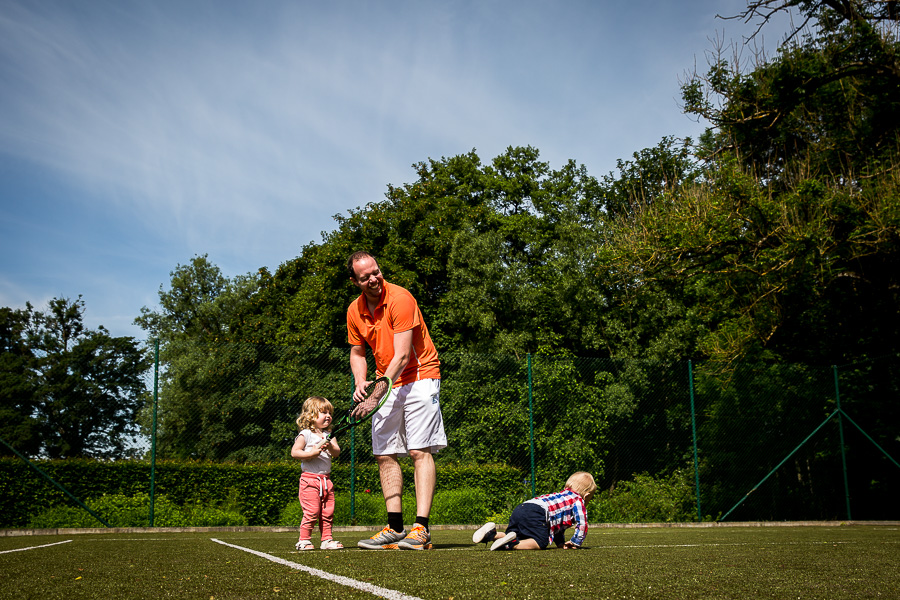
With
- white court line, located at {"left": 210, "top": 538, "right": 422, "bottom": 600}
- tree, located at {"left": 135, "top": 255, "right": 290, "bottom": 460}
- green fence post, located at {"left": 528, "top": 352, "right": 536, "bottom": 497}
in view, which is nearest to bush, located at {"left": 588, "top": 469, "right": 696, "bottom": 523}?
green fence post, located at {"left": 528, "top": 352, "right": 536, "bottom": 497}

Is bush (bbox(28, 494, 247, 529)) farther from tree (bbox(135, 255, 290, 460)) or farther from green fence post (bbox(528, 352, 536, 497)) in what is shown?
green fence post (bbox(528, 352, 536, 497))

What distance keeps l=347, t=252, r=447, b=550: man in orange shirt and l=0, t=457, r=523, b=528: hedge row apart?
20.1 ft

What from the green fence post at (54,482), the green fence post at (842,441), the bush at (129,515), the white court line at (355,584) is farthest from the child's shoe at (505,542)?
the green fence post at (842,441)

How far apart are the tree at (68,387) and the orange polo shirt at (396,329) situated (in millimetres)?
6981

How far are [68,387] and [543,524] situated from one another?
2021 cm

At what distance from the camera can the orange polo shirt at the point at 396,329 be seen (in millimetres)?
4531

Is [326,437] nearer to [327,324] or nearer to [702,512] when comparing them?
[702,512]

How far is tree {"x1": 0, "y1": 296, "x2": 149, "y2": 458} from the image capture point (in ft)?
34.0

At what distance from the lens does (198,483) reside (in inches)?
416

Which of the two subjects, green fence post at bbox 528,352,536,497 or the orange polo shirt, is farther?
green fence post at bbox 528,352,536,497

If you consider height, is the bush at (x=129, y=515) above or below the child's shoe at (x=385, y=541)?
below

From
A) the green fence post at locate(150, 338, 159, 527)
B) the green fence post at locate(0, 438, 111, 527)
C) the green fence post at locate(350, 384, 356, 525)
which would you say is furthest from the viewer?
the green fence post at locate(350, 384, 356, 525)

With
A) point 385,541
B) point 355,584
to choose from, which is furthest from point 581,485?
point 355,584

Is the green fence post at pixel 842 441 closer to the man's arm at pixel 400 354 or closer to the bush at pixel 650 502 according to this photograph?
the bush at pixel 650 502
